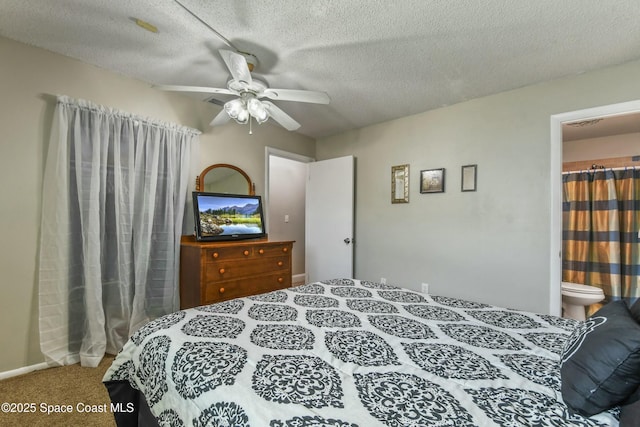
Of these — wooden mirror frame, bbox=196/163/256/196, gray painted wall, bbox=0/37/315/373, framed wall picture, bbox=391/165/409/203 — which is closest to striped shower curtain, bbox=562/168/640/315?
framed wall picture, bbox=391/165/409/203

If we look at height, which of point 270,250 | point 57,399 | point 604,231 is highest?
point 604,231

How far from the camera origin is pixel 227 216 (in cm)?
306

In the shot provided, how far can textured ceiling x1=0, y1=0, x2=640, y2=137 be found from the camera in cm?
170

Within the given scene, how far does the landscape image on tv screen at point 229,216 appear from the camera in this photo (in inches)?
114

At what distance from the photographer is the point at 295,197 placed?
529 cm

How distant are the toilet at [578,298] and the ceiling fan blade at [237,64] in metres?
3.71

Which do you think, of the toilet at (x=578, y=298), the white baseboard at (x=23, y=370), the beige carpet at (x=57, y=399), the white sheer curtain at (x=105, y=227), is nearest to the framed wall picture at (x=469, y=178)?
the toilet at (x=578, y=298)

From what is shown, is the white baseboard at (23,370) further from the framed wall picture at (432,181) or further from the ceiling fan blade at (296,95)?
the framed wall picture at (432,181)

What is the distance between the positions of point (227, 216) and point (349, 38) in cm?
203

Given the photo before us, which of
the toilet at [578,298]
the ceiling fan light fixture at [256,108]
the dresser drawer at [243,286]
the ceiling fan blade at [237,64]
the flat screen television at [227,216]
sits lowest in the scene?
the toilet at [578,298]

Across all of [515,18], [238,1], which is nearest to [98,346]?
[238,1]

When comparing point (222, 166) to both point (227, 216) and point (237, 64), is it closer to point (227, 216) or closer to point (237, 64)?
point (227, 216)

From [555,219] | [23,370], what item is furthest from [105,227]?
[555,219]

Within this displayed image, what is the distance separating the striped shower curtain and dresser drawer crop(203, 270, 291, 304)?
11.9 feet
